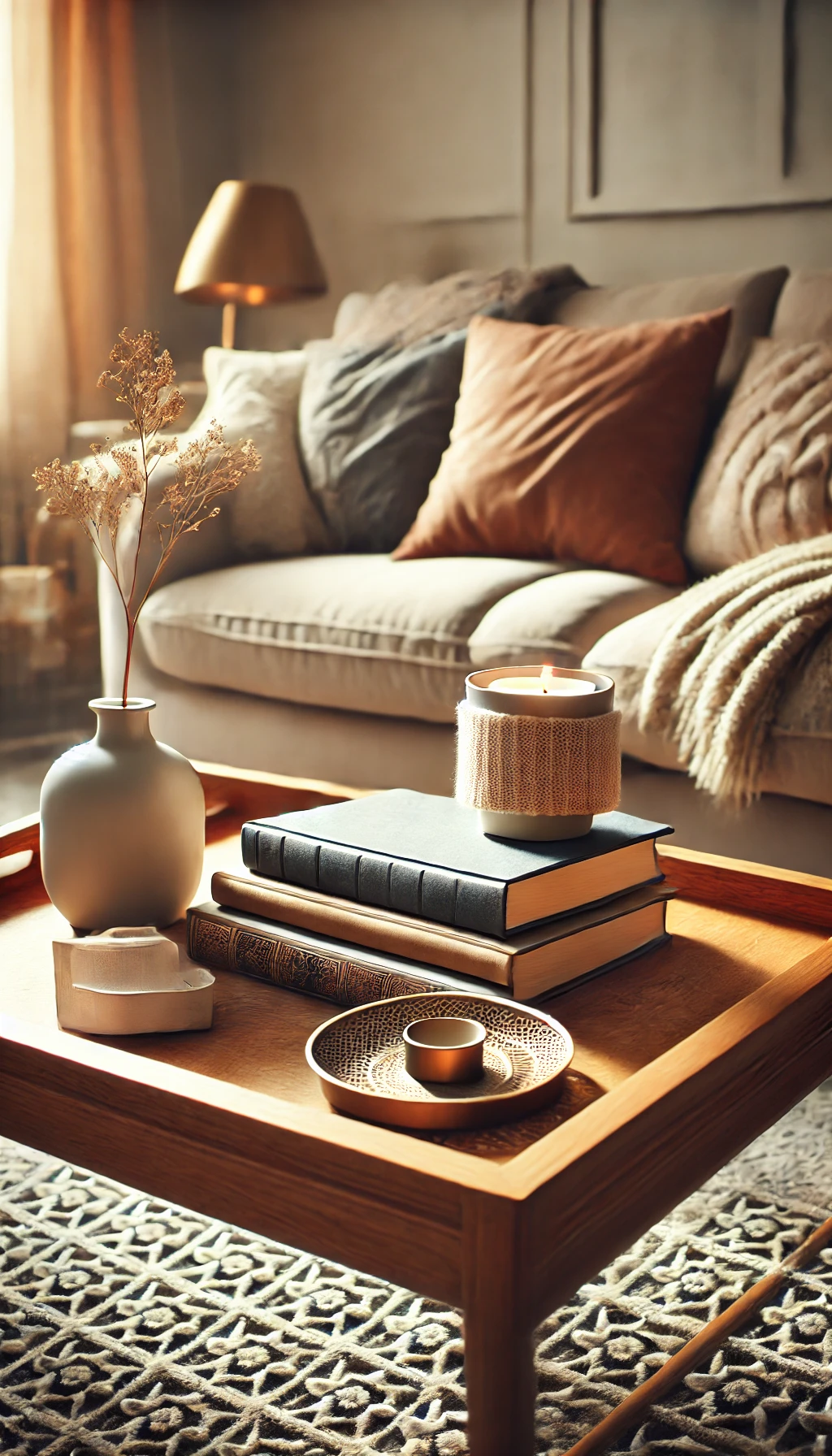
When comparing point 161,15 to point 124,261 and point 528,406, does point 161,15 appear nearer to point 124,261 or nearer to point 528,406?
point 124,261

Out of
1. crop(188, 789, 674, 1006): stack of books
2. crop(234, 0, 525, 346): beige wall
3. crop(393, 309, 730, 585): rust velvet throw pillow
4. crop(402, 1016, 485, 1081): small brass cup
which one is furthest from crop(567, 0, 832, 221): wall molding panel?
crop(402, 1016, 485, 1081): small brass cup

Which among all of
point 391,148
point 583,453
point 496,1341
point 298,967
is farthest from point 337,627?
point 391,148

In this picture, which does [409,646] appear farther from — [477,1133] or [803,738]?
[477,1133]

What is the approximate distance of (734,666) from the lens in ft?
5.71

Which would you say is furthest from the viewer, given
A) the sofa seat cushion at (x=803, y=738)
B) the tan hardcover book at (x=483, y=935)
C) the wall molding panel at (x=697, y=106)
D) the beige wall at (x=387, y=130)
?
the beige wall at (x=387, y=130)

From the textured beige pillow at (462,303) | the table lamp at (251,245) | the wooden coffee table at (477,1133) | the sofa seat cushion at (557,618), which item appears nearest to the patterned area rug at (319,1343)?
the wooden coffee table at (477,1133)

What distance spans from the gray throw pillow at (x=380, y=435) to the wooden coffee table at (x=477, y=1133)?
169cm

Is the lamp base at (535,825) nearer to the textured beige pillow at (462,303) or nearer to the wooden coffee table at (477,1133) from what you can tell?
the wooden coffee table at (477,1133)

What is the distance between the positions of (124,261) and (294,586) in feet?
6.83

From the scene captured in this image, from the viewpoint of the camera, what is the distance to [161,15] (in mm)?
3986

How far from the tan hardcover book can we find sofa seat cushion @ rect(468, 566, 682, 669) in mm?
1008

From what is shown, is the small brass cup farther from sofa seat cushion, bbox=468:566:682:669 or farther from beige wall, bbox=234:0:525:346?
beige wall, bbox=234:0:525:346

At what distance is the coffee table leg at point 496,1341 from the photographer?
2.05 ft

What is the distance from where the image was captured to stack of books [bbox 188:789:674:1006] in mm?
881
